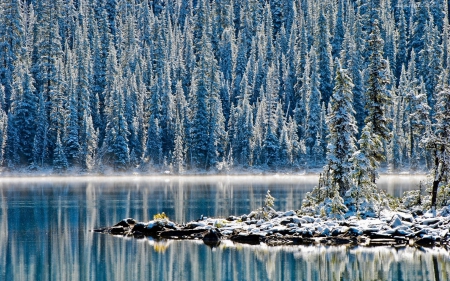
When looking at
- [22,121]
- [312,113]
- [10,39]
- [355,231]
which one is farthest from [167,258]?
[10,39]

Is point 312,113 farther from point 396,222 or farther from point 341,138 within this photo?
point 396,222

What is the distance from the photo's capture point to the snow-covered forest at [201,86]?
10675 centimetres

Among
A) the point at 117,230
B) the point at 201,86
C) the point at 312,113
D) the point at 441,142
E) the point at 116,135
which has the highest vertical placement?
the point at 201,86

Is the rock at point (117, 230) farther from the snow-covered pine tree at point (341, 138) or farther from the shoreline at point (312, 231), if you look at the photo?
the snow-covered pine tree at point (341, 138)

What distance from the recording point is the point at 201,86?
371 ft

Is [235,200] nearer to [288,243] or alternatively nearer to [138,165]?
[288,243]

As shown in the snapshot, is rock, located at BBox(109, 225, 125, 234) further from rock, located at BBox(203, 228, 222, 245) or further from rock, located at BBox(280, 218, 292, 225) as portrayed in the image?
rock, located at BBox(280, 218, 292, 225)

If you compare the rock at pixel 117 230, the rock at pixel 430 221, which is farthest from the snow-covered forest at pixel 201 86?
the rock at pixel 117 230

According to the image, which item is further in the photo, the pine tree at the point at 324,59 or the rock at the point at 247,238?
the pine tree at the point at 324,59

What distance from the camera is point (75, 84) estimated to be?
111m

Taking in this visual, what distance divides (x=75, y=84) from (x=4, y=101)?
1172cm

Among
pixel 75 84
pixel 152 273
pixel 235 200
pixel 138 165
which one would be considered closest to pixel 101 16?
pixel 75 84

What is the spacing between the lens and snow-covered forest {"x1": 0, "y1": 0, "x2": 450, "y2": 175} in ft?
350

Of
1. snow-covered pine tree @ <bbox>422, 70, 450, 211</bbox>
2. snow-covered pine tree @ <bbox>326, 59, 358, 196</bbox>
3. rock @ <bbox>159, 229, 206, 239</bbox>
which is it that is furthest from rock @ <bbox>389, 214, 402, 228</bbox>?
rock @ <bbox>159, 229, 206, 239</bbox>
